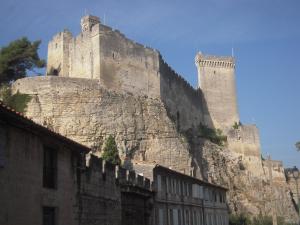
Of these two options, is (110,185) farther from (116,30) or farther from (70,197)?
(116,30)

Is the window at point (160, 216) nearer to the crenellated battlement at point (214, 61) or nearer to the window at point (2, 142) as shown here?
the window at point (2, 142)

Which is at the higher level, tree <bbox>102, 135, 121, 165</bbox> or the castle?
the castle

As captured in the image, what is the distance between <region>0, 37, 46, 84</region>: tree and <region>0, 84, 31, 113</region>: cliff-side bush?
6.05 m

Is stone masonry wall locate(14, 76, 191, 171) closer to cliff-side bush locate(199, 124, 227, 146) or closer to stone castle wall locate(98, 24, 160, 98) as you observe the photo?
stone castle wall locate(98, 24, 160, 98)

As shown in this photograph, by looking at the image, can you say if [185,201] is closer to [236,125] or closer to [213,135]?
[213,135]

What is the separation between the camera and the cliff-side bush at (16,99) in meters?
37.8

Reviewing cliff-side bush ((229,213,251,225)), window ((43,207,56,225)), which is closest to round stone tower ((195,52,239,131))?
cliff-side bush ((229,213,251,225))

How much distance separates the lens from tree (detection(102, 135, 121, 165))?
35.9 metres

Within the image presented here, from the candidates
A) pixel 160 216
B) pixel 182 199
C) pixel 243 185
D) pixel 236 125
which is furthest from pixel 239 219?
pixel 160 216

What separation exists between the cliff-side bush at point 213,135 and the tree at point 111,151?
2643cm

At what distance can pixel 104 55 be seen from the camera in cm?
4300

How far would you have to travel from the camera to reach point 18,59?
1793 inches

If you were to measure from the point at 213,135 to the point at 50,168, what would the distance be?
51.1m

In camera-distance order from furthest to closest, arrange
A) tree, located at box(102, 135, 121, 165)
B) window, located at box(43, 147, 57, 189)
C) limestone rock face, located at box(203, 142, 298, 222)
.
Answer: limestone rock face, located at box(203, 142, 298, 222) → tree, located at box(102, 135, 121, 165) → window, located at box(43, 147, 57, 189)
